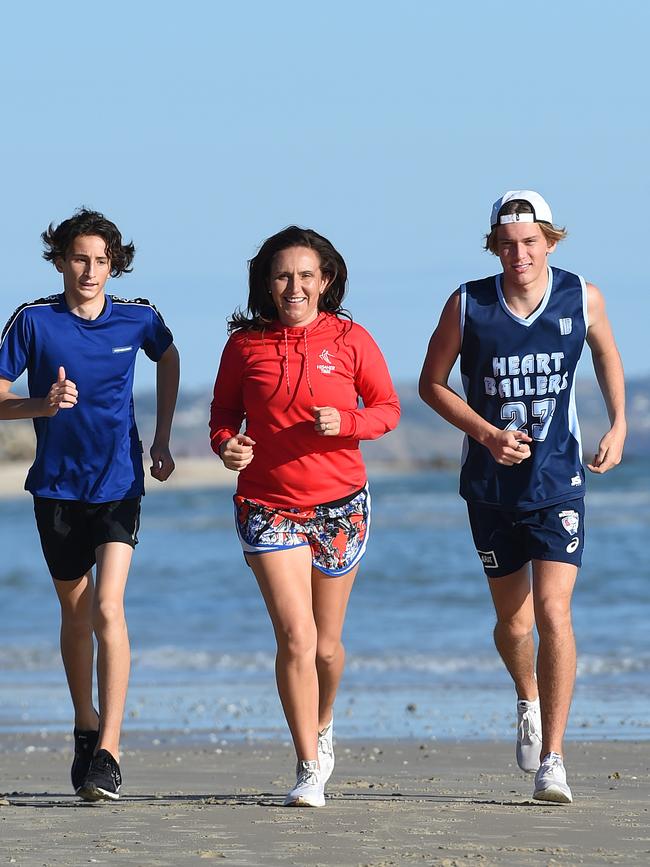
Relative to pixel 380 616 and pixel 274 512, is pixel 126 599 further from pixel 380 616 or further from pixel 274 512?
pixel 274 512

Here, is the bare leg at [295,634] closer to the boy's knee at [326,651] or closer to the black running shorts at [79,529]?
the boy's knee at [326,651]

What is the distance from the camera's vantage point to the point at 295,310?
554cm

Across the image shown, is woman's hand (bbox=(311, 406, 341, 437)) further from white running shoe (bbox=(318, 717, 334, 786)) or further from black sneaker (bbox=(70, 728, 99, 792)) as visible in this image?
black sneaker (bbox=(70, 728, 99, 792))

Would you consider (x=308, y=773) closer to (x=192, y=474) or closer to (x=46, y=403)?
(x=46, y=403)

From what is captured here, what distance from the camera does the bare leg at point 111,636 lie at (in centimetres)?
A: 569

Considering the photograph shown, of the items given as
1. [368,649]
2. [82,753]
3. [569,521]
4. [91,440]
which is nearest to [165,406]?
[91,440]

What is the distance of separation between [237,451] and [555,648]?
1310 millimetres

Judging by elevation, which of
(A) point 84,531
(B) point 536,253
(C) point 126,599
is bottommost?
(C) point 126,599

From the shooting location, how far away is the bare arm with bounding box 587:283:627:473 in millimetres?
5504

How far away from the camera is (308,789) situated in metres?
5.35

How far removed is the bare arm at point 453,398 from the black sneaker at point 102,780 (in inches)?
68.9

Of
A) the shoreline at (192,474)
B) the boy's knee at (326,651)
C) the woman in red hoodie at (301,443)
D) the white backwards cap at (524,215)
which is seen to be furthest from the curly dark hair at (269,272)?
the shoreline at (192,474)

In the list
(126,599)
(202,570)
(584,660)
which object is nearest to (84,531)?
(584,660)

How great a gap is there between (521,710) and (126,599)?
1100 cm
